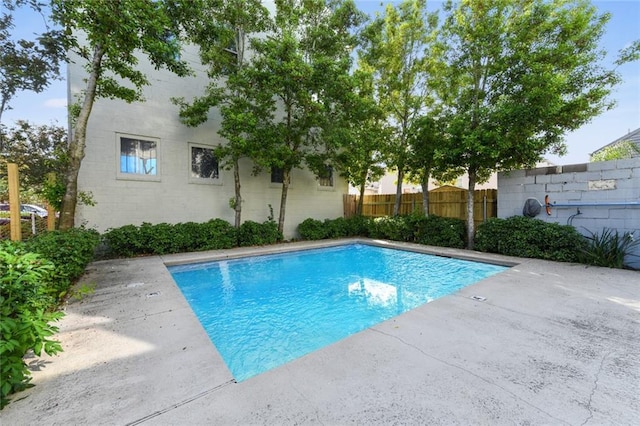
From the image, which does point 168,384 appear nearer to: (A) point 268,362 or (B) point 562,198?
(A) point 268,362

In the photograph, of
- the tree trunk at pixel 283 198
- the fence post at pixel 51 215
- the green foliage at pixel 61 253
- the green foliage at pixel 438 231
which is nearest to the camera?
the green foliage at pixel 61 253

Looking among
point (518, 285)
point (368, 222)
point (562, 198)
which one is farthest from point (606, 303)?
point (368, 222)

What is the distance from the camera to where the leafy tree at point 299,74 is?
24.2 ft

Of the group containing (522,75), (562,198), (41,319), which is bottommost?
(41,319)

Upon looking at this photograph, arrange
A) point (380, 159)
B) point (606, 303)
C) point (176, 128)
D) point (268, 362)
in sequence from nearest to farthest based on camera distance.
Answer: point (268, 362) → point (606, 303) → point (176, 128) → point (380, 159)

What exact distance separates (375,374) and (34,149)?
34.1ft

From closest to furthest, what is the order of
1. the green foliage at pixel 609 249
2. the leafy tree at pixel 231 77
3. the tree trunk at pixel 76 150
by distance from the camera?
the tree trunk at pixel 76 150, the green foliage at pixel 609 249, the leafy tree at pixel 231 77

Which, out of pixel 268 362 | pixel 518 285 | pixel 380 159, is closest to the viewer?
pixel 268 362

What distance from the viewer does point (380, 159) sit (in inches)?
395

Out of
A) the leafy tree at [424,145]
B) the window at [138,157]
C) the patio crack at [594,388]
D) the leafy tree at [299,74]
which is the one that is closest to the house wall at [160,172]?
the window at [138,157]

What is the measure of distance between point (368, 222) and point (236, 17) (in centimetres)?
807

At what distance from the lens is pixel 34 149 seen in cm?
731

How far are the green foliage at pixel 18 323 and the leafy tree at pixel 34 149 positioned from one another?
641 centimetres

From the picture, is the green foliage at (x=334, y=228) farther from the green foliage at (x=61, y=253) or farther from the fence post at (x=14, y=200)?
the fence post at (x=14, y=200)
